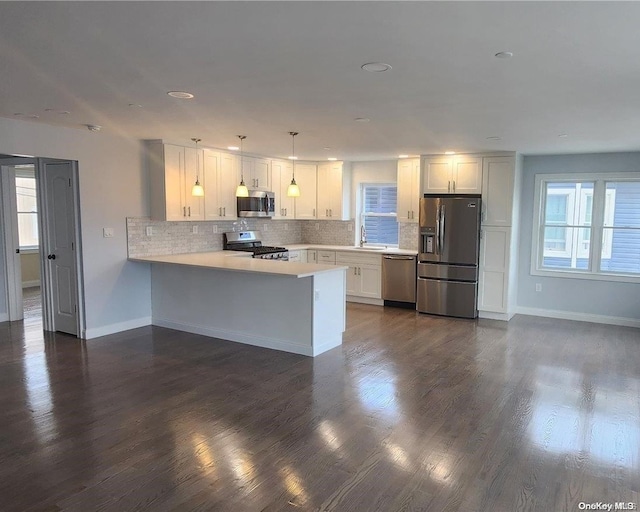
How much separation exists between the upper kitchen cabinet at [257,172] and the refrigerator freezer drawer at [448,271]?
8.88 ft

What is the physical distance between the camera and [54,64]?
111 inches

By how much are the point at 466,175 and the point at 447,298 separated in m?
1.78

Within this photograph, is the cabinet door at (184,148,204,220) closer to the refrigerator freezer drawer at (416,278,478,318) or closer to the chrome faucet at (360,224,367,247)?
the chrome faucet at (360,224,367,247)

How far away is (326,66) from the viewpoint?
2.78 meters

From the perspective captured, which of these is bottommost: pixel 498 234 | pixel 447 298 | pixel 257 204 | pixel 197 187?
pixel 447 298

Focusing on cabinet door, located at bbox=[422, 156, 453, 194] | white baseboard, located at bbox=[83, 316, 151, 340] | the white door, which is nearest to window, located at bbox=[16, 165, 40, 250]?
the white door

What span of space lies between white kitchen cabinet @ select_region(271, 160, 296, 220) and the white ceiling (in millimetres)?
2724

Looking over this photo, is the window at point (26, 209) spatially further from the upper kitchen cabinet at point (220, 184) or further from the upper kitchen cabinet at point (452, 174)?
the upper kitchen cabinet at point (452, 174)

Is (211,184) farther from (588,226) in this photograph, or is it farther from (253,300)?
(588,226)

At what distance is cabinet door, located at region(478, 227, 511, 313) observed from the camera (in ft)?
21.6

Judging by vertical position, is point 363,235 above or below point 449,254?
above

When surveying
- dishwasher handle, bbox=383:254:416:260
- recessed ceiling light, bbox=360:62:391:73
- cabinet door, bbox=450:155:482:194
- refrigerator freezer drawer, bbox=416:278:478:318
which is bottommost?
refrigerator freezer drawer, bbox=416:278:478:318

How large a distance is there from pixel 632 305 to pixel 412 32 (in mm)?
5863

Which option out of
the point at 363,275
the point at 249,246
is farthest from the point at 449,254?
the point at 249,246
